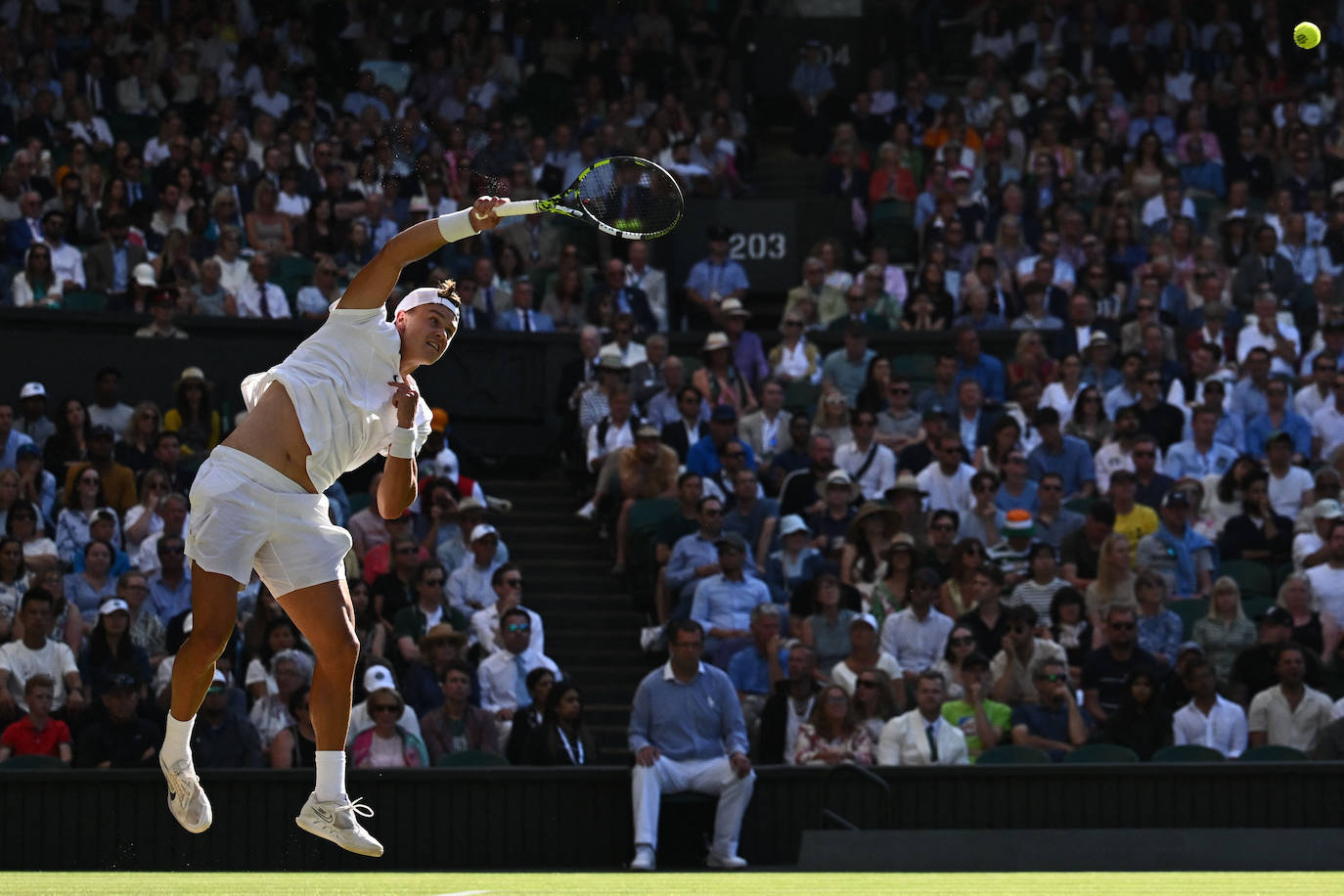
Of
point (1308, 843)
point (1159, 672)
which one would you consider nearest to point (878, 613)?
point (1159, 672)

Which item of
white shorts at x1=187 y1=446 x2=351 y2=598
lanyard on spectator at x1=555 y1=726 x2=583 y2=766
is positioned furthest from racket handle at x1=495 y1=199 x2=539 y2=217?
lanyard on spectator at x1=555 y1=726 x2=583 y2=766

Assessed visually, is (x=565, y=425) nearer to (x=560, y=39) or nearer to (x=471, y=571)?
(x=471, y=571)

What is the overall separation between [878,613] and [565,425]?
13.8 feet

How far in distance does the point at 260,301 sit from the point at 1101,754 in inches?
318

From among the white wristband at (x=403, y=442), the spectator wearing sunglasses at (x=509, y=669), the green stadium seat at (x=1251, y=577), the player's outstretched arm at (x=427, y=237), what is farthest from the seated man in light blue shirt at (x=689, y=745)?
the player's outstretched arm at (x=427, y=237)

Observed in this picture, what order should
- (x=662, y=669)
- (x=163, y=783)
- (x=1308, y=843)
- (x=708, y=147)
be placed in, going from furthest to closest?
(x=708, y=147) → (x=662, y=669) → (x=163, y=783) → (x=1308, y=843)

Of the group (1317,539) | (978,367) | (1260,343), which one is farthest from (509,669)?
(1260,343)

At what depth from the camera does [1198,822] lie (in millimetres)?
11977

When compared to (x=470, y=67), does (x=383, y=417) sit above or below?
below

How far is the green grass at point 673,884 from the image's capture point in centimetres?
787

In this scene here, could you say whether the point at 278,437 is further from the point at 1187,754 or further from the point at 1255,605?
the point at 1255,605

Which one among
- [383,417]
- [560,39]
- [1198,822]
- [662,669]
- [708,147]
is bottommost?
[1198,822]

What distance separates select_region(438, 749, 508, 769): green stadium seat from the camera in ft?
39.8

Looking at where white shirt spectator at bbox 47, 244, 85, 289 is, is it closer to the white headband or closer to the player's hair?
the player's hair
